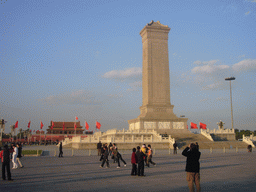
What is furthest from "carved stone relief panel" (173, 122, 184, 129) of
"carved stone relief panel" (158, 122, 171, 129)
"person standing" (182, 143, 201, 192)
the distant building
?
"person standing" (182, 143, 201, 192)

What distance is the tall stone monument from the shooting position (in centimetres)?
5900

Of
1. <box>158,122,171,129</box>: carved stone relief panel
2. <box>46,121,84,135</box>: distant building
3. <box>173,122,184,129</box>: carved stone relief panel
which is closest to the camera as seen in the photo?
<box>158,122,171,129</box>: carved stone relief panel

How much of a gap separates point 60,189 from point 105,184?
1976 mm

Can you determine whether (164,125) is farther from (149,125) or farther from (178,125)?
(149,125)

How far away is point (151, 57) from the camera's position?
6225 cm

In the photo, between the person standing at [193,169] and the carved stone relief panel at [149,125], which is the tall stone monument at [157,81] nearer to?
the carved stone relief panel at [149,125]

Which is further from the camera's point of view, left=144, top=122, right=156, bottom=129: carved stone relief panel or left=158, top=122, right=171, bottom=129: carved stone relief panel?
left=158, top=122, right=171, bottom=129: carved stone relief panel

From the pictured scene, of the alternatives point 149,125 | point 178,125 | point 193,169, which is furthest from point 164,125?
point 193,169

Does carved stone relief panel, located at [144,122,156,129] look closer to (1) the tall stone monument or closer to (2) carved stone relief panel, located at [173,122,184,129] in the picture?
(1) the tall stone monument

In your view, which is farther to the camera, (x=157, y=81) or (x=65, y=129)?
(x=65, y=129)

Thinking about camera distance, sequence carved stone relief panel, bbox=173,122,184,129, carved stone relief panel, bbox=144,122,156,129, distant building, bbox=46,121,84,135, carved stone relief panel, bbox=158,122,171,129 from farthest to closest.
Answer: distant building, bbox=46,121,84,135 → carved stone relief panel, bbox=173,122,184,129 → carved stone relief panel, bbox=158,122,171,129 → carved stone relief panel, bbox=144,122,156,129

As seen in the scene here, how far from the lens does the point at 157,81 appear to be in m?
61.9

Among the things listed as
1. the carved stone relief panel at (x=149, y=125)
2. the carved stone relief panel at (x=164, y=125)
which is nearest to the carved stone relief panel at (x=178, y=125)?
the carved stone relief panel at (x=164, y=125)

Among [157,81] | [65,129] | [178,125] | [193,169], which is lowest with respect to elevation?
[193,169]
